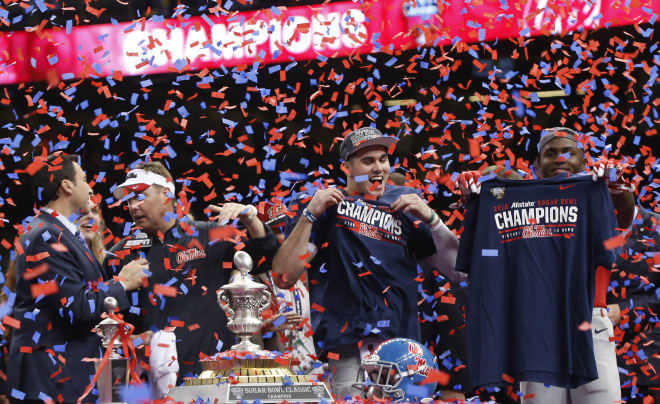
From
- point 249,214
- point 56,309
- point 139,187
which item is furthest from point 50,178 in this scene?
point 249,214

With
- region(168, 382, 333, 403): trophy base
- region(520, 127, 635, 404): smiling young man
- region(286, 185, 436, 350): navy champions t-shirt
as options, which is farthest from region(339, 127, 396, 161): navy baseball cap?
region(168, 382, 333, 403): trophy base

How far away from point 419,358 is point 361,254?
1.03 m

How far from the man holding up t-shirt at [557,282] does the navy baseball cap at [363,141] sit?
0.66 metres

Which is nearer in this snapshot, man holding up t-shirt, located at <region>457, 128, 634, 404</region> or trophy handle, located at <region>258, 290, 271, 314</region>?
trophy handle, located at <region>258, 290, 271, 314</region>

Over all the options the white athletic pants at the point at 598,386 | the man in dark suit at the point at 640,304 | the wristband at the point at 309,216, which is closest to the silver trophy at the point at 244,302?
the wristband at the point at 309,216

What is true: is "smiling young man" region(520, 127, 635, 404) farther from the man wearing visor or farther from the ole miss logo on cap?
the man wearing visor

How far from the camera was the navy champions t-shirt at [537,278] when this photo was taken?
14.2ft

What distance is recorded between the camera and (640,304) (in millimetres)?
5469

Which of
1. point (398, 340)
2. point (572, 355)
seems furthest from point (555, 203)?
point (398, 340)

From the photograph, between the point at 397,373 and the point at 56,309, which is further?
the point at 56,309

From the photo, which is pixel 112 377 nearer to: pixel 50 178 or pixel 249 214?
pixel 249 214

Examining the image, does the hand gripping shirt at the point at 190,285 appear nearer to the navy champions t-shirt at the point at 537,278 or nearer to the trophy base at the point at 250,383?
the navy champions t-shirt at the point at 537,278

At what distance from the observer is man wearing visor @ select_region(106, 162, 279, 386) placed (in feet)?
15.9

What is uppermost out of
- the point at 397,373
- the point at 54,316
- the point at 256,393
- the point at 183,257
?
the point at 183,257
